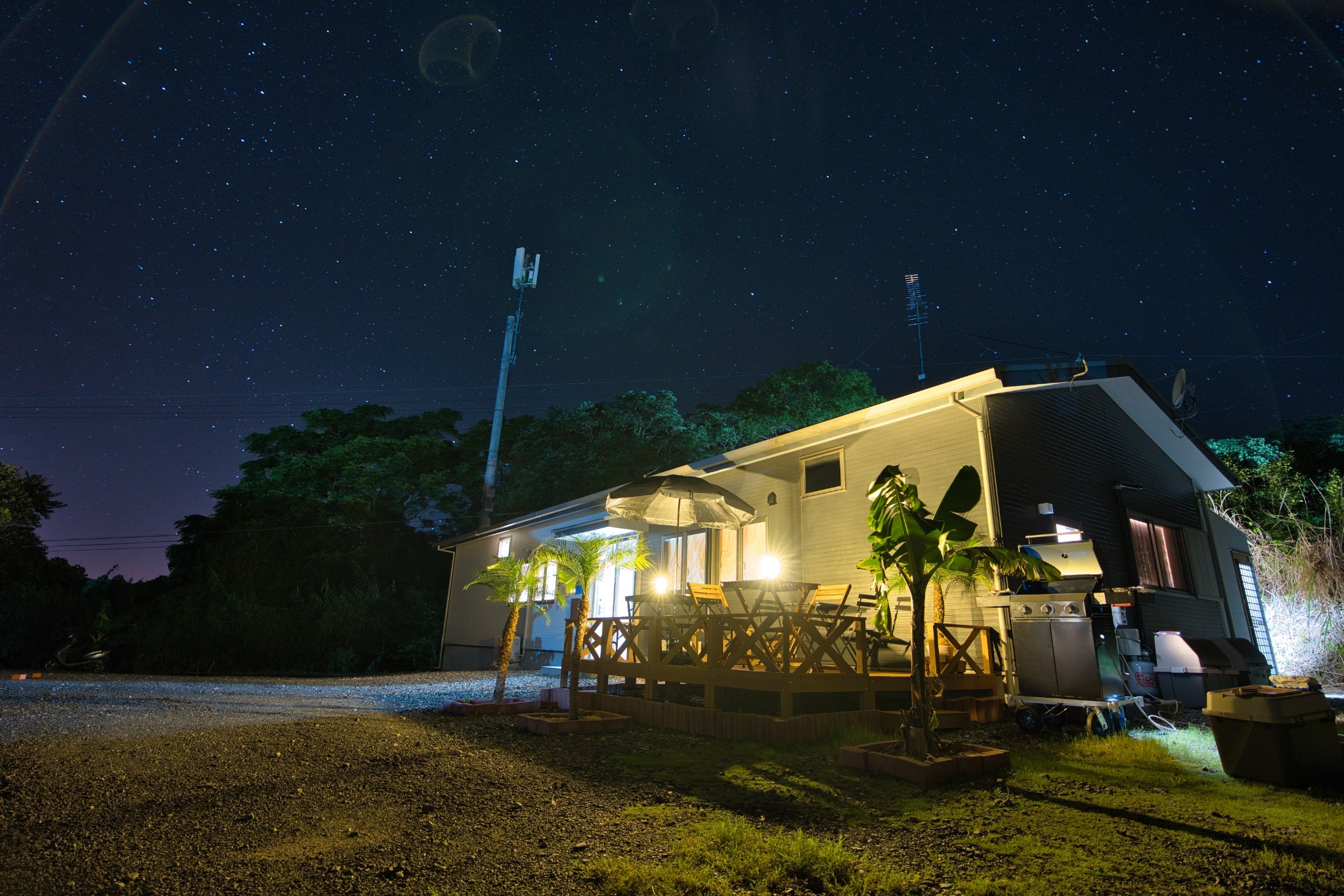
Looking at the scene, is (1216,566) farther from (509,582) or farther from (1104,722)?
(509,582)

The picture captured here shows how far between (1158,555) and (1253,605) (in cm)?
447

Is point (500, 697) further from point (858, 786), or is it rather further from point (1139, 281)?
point (1139, 281)

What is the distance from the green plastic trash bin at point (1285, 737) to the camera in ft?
14.0

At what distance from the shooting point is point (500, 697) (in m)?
7.98

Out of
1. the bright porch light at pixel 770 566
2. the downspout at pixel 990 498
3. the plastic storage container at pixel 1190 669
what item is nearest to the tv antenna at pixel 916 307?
the bright porch light at pixel 770 566

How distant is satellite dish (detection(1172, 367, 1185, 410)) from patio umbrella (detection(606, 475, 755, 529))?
799cm

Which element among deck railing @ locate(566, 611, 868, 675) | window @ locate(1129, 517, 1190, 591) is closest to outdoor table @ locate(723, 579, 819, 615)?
deck railing @ locate(566, 611, 868, 675)

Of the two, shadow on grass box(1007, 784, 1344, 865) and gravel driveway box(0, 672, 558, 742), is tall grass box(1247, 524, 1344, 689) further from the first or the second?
gravel driveway box(0, 672, 558, 742)

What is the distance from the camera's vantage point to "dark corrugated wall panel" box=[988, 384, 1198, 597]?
28.0 feet

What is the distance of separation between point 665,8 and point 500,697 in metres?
14.9

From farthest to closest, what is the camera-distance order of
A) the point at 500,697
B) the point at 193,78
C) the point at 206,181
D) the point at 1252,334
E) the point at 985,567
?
the point at 1252,334 < the point at 206,181 < the point at 193,78 < the point at 500,697 < the point at 985,567

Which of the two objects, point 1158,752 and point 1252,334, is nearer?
point 1158,752

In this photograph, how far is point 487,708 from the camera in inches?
304

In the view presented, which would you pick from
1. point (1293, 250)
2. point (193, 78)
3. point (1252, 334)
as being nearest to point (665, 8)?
point (193, 78)
